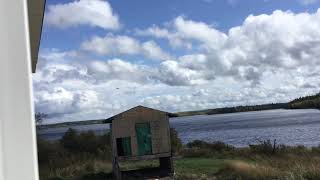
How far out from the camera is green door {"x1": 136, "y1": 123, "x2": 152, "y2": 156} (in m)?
3.07

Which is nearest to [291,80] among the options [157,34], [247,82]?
[247,82]

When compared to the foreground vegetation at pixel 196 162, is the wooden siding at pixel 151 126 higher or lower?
→ higher

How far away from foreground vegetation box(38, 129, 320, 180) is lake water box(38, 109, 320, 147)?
12 cm

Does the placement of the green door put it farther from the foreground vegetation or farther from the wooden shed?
the foreground vegetation

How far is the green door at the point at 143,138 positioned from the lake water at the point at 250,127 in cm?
28

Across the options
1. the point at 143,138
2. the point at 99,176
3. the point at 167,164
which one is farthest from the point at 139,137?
the point at 99,176

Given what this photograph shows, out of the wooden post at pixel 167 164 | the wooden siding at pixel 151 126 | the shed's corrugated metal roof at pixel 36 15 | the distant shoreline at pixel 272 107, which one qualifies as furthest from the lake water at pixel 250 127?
the shed's corrugated metal roof at pixel 36 15

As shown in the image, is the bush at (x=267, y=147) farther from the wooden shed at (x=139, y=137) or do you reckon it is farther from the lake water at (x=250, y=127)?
the wooden shed at (x=139, y=137)

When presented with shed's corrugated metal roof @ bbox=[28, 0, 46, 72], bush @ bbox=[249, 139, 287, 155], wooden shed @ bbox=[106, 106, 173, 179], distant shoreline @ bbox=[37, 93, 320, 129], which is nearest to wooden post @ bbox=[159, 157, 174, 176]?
wooden shed @ bbox=[106, 106, 173, 179]

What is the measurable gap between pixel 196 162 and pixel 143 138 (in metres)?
0.43

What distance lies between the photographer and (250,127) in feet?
13.6

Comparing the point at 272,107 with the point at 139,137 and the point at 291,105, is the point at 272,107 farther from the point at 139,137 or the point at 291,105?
the point at 139,137

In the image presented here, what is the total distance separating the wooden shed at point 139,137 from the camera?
305 centimetres

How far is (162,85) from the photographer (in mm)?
6367
